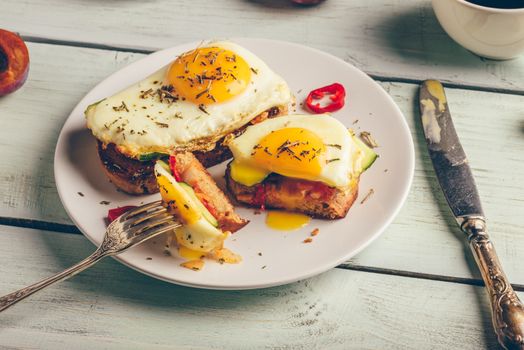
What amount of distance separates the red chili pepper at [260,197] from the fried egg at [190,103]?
0.45m

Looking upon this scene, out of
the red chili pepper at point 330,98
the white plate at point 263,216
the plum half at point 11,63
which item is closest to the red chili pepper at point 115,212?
the white plate at point 263,216

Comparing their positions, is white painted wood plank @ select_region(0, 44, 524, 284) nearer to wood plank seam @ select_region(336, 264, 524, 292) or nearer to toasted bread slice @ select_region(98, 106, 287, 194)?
wood plank seam @ select_region(336, 264, 524, 292)

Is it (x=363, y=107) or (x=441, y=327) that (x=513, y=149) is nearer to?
(x=363, y=107)

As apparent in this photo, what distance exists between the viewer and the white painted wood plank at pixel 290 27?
188 inches

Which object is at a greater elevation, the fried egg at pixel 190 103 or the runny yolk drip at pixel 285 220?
the fried egg at pixel 190 103

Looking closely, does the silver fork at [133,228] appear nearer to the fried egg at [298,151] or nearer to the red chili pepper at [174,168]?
the red chili pepper at [174,168]

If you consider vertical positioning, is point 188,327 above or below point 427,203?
below

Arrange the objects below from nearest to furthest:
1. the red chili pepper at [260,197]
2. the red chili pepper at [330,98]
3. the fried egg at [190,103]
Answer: the red chili pepper at [260,197] < the fried egg at [190,103] < the red chili pepper at [330,98]

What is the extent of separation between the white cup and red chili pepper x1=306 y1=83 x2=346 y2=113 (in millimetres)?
1029

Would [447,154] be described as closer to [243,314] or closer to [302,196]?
[302,196]

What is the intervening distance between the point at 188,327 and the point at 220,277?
Result: 1.02 feet

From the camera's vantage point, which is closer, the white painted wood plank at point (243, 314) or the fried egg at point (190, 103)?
the white painted wood plank at point (243, 314)

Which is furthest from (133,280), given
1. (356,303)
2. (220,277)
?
(356,303)

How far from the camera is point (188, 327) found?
10.5 feet
